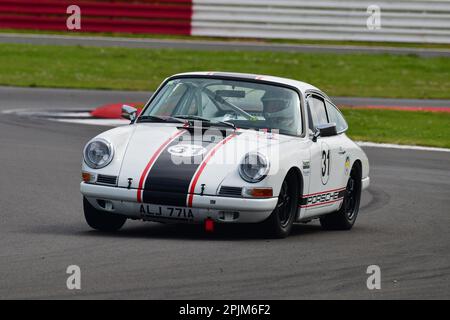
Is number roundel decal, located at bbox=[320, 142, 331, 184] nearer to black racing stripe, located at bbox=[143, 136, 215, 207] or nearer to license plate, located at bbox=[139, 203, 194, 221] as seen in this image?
black racing stripe, located at bbox=[143, 136, 215, 207]

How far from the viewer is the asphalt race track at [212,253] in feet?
23.1

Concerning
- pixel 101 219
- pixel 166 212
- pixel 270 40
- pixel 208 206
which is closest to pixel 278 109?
pixel 208 206

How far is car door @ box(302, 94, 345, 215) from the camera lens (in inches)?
389

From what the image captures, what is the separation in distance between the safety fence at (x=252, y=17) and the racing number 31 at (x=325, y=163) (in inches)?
794

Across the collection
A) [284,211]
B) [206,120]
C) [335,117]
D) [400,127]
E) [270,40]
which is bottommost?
[400,127]

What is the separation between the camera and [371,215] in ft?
38.5

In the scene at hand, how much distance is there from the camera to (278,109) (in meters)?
10.0

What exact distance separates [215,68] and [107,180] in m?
18.0

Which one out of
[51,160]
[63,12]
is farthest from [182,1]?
[51,160]

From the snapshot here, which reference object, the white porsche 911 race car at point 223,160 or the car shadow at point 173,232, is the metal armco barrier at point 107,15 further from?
the car shadow at point 173,232

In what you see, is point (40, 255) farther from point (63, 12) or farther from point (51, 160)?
point (63, 12)

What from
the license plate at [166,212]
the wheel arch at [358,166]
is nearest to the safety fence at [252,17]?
the wheel arch at [358,166]

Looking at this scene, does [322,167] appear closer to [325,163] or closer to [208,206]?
[325,163]

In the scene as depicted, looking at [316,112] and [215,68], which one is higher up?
[316,112]
